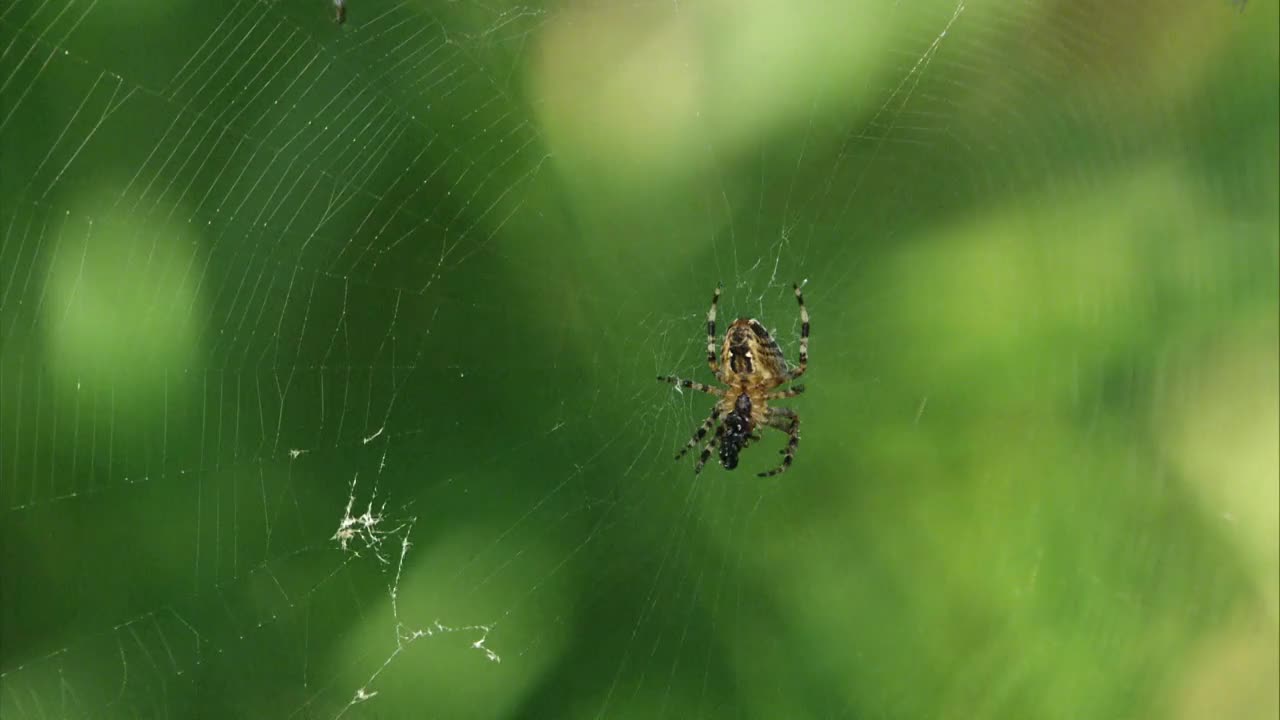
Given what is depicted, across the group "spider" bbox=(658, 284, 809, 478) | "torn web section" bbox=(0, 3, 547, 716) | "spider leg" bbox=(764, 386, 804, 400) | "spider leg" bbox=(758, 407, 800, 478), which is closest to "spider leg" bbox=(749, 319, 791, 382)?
"spider" bbox=(658, 284, 809, 478)

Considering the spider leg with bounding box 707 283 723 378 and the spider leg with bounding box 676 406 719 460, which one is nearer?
the spider leg with bounding box 707 283 723 378

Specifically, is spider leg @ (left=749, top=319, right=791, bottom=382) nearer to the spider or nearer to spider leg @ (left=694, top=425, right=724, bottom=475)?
the spider

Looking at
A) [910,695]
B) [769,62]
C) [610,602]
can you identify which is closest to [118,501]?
[610,602]

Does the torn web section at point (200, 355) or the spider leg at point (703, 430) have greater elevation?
the spider leg at point (703, 430)

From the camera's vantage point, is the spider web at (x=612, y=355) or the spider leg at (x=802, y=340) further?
the spider leg at (x=802, y=340)

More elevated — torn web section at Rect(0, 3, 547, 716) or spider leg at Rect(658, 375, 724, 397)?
spider leg at Rect(658, 375, 724, 397)

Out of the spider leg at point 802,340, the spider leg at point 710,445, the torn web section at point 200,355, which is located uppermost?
the spider leg at point 802,340

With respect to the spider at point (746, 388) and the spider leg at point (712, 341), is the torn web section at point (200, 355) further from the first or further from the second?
the spider at point (746, 388)

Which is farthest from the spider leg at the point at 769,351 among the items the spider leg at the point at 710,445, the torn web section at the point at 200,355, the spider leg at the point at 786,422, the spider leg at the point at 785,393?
the torn web section at the point at 200,355
